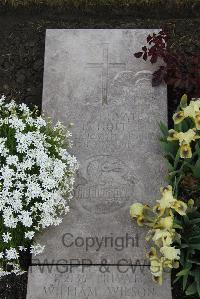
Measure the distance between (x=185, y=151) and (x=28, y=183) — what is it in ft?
3.68

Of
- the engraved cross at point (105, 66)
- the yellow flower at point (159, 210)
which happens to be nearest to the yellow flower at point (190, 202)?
the yellow flower at point (159, 210)

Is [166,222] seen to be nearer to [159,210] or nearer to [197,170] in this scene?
[159,210]

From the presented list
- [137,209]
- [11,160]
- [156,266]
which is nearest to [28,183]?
[11,160]

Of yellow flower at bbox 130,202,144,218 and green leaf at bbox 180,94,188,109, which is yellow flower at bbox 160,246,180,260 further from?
green leaf at bbox 180,94,188,109

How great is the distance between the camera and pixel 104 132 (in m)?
4.41

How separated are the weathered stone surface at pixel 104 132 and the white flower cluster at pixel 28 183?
0.50ft

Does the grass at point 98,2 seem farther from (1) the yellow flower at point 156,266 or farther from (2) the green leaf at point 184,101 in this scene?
(1) the yellow flower at point 156,266

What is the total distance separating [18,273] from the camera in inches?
163

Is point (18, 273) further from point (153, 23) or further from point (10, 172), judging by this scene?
point (153, 23)

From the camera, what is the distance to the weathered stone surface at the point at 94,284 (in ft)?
12.7

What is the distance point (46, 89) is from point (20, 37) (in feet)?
3.33

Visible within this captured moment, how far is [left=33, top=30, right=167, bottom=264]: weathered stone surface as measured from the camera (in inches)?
160

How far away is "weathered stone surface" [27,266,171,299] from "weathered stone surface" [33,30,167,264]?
0.29 feet

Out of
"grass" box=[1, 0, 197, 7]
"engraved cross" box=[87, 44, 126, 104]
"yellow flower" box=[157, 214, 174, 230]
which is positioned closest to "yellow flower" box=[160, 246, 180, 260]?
"yellow flower" box=[157, 214, 174, 230]
